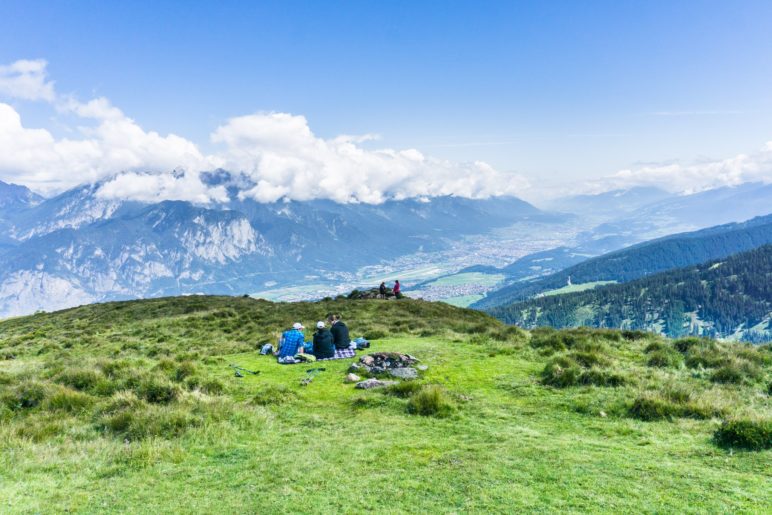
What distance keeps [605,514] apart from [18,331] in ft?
180

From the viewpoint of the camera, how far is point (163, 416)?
9531 millimetres

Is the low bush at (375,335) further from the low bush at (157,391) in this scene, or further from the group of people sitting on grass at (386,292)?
the group of people sitting on grass at (386,292)

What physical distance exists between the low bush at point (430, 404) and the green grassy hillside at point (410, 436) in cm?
5

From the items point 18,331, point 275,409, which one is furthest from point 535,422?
point 18,331

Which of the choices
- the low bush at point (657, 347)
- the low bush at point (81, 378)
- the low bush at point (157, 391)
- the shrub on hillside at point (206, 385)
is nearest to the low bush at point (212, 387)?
the shrub on hillside at point (206, 385)

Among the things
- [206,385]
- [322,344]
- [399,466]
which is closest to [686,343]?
[322,344]

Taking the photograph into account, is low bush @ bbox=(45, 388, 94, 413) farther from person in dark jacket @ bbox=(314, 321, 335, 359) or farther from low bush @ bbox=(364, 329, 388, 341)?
low bush @ bbox=(364, 329, 388, 341)

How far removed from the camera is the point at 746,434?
24.7ft

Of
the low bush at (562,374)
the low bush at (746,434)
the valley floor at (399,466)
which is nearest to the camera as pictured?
the valley floor at (399,466)

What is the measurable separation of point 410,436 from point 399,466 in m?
1.60

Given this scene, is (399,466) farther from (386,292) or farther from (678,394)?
(386,292)

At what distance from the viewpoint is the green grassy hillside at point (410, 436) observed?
6.18 m

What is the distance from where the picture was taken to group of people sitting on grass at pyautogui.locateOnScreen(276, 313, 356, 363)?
17938 millimetres

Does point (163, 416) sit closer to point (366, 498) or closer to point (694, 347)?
point (366, 498)
